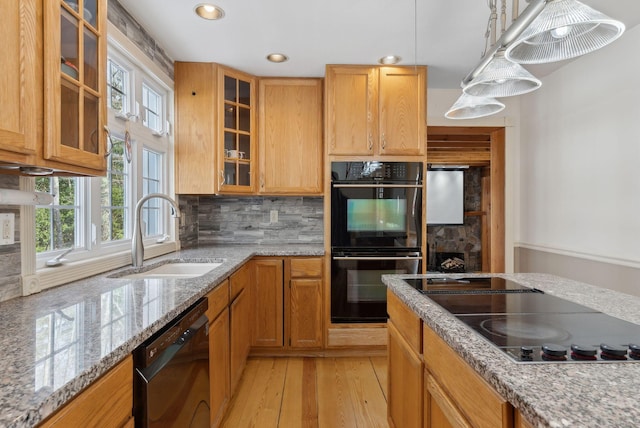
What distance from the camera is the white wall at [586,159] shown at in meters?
2.35

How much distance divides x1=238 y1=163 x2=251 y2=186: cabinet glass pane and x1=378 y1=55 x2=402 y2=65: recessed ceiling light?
145cm

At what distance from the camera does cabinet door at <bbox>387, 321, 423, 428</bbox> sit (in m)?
1.30

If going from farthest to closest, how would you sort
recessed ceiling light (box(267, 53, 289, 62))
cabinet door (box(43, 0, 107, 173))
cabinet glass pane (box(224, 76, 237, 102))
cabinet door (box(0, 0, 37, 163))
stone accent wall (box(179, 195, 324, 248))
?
1. stone accent wall (box(179, 195, 324, 248))
2. cabinet glass pane (box(224, 76, 237, 102))
3. recessed ceiling light (box(267, 53, 289, 62))
4. cabinet door (box(43, 0, 107, 173))
5. cabinet door (box(0, 0, 37, 163))

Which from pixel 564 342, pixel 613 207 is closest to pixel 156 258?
pixel 564 342

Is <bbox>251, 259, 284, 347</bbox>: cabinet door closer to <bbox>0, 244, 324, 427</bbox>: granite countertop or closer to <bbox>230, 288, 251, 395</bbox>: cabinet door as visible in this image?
<bbox>230, 288, 251, 395</bbox>: cabinet door

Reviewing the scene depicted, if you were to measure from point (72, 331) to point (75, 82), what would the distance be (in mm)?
849

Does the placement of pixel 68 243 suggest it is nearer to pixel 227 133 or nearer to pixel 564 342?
pixel 227 133

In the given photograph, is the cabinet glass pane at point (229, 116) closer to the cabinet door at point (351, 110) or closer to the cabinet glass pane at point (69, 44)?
the cabinet door at point (351, 110)

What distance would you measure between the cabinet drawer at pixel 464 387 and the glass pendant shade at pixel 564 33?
0.98 metres

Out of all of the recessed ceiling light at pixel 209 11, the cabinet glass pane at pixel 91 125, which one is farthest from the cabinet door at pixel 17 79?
the recessed ceiling light at pixel 209 11

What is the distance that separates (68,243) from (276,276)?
1498 millimetres

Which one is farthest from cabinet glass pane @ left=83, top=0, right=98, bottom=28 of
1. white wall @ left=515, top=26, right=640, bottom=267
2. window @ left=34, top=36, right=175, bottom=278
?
white wall @ left=515, top=26, right=640, bottom=267

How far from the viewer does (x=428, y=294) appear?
4.70 feet

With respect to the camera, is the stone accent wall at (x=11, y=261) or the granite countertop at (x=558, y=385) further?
the stone accent wall at (x=11, y=261)
